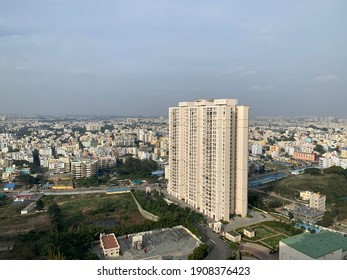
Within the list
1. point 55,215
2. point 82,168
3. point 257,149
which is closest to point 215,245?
point 55,215

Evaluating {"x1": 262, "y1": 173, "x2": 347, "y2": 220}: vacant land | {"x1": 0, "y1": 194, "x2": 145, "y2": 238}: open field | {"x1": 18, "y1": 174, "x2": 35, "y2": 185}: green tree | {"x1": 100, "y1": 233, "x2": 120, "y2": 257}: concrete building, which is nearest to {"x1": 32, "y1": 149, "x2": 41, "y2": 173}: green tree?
{"x1": 18, "y1": 174, "x2": 35, "y2": 185}: green tree

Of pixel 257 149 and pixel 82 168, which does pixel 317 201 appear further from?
pixel 257 149

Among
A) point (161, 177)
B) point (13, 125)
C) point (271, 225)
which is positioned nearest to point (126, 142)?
point (161, 177)

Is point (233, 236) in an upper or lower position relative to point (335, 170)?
lower

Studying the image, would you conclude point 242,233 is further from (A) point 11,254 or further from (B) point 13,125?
(B) point 13,125

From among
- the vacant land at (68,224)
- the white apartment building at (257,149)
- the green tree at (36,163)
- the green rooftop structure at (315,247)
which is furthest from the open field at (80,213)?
the white apartment building at (257,149)

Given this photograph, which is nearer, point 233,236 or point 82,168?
point 233,236

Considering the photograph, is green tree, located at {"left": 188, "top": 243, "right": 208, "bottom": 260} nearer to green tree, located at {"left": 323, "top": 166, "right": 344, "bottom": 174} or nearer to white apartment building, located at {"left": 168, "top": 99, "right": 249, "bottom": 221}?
white apartment building, located at {"left": 168, "top": 99, "right": 249, "bottom": 221}
